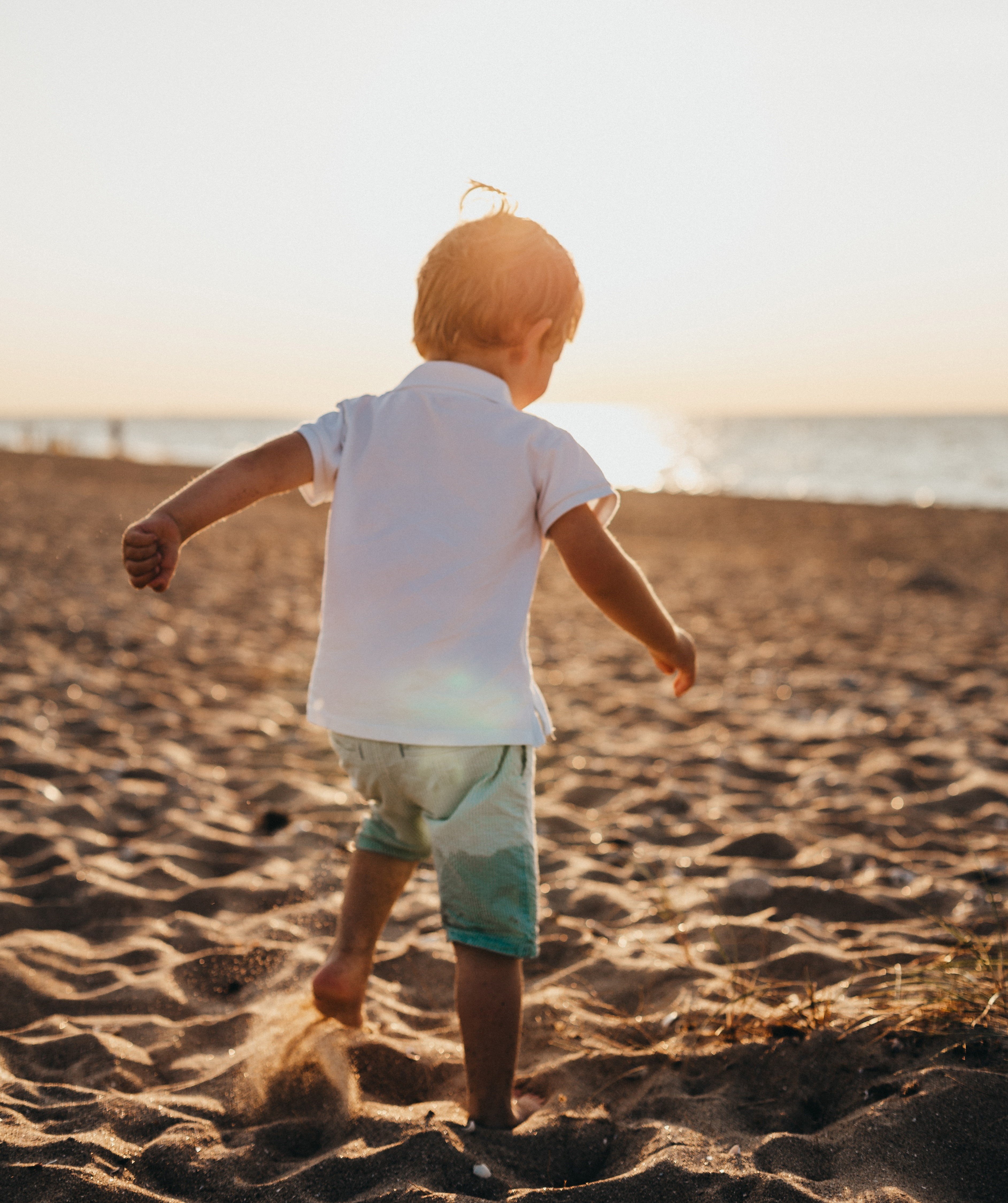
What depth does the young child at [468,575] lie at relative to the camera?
6.04 feet

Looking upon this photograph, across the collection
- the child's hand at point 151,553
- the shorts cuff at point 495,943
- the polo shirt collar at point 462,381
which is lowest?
the shorts cuff at point 495,943

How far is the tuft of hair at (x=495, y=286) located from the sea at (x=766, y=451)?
0.84ft

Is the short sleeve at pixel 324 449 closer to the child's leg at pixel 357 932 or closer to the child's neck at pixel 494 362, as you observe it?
the child's neck at pixel 494 362

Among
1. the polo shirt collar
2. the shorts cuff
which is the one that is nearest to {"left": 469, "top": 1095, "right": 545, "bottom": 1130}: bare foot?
the shorts cuff

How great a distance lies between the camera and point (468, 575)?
186 cm

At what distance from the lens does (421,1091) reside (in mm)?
2053

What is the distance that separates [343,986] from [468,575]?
0.98 meters

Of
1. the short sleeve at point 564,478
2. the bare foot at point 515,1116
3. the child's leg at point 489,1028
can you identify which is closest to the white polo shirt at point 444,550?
the short sleeve at point 564,478

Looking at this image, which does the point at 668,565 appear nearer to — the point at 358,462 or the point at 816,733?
the point at 816,733

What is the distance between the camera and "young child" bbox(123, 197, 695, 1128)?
1.84 meters

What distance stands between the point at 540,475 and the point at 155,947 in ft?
5.41

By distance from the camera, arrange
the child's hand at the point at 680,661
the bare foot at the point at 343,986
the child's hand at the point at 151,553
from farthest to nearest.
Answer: the bare foot at the point at 343,986, the child's hand at the point at 680,661, the child's hand at the point at 151,553

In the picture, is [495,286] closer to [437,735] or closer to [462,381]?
[462,381]

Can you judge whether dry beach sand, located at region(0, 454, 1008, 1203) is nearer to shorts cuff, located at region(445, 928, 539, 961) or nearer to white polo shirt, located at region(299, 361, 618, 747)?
shorts cuff, located at region(445, 928, 539, 961)
